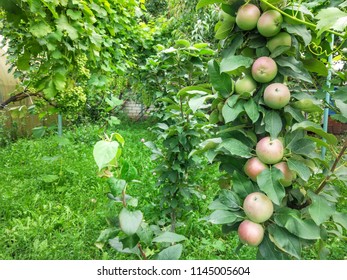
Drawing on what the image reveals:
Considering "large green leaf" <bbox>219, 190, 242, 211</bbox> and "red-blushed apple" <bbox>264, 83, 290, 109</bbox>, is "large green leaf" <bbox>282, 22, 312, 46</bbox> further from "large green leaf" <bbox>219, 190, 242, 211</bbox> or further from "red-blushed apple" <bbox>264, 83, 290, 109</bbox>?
"large green leaf" <bbox>219, 190, 242, 211</bbox>

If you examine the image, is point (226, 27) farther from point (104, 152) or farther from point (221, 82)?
point (104, 152)

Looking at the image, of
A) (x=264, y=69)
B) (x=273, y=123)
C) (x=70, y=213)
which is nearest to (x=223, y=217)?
(x=273, y=123)

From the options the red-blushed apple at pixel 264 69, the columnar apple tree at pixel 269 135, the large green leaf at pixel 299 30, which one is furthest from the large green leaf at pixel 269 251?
the large green leaf at pixel 299 30

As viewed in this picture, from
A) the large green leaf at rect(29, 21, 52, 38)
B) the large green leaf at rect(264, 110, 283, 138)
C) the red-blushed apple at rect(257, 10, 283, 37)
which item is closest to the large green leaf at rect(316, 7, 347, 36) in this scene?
the red-blushed apple at rect(257, 10, 283, 37)

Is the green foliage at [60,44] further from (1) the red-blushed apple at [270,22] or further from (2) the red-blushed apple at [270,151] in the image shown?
(2) the red-blushed apple at [270,151]

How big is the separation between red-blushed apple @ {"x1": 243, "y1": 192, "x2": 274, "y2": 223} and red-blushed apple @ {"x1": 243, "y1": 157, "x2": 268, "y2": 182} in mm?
51

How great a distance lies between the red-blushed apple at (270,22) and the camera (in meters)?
0.85

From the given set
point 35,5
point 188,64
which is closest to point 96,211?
point 188,64

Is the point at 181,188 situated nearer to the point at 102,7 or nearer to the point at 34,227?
the point at 34,227

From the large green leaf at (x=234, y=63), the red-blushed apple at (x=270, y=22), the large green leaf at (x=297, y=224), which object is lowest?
the large green leaf at (x=297, y=224)

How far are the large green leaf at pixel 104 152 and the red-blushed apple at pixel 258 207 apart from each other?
0.36 meters

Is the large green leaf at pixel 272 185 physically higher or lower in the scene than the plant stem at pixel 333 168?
higher

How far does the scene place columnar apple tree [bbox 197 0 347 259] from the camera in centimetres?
82

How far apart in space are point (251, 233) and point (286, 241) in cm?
9
